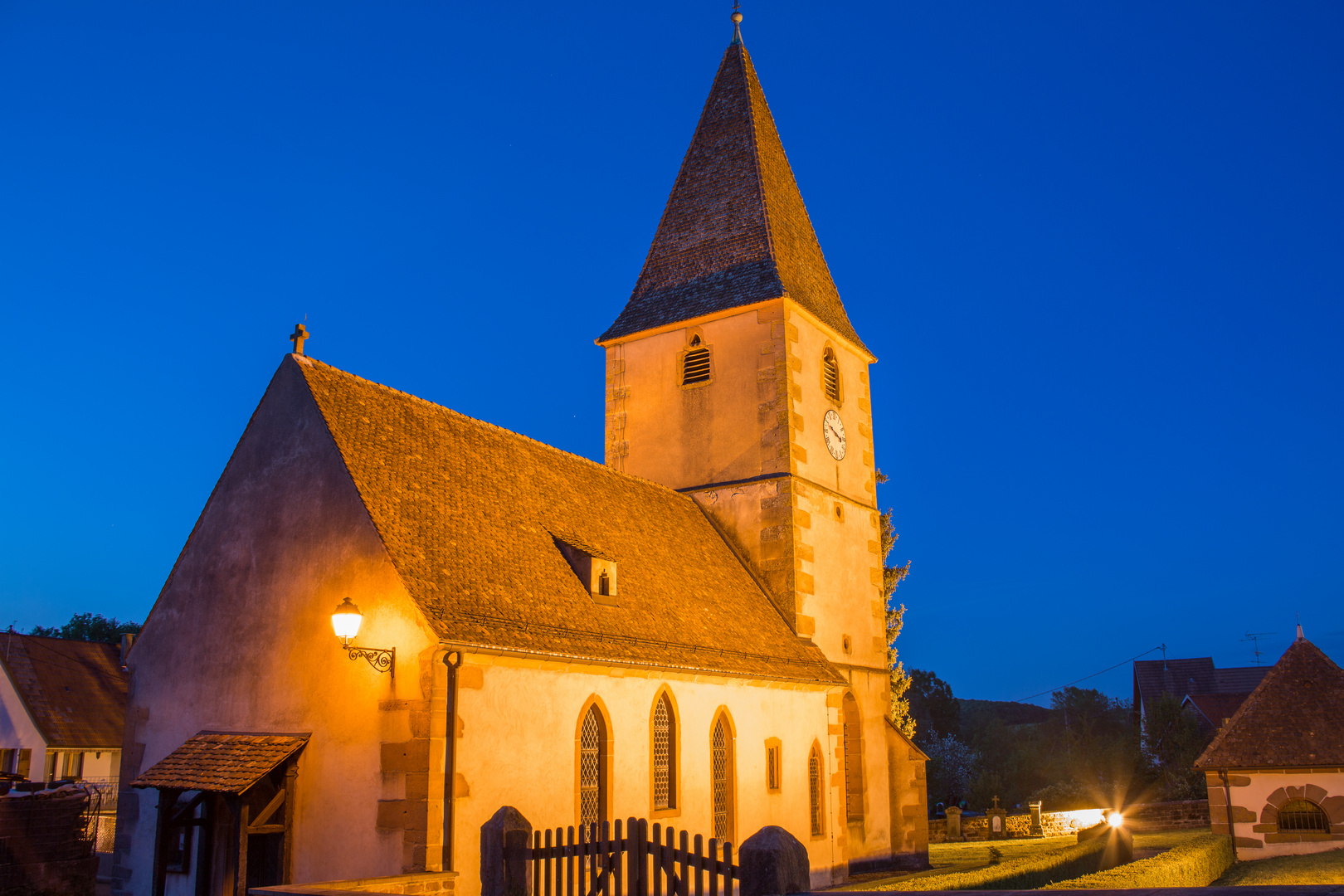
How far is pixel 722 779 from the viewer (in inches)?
773

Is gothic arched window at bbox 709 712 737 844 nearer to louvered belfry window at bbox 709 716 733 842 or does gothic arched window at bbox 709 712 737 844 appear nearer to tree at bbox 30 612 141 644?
louvered belfry window at bbox 709 716 733 842

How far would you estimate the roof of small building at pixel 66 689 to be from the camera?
39.9 meters

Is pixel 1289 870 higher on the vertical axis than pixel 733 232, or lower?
lower

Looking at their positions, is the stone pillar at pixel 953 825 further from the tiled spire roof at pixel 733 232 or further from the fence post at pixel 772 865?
the fence post at pixel 772 865

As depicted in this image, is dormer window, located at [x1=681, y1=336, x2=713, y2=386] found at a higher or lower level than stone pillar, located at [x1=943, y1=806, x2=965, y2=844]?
higher

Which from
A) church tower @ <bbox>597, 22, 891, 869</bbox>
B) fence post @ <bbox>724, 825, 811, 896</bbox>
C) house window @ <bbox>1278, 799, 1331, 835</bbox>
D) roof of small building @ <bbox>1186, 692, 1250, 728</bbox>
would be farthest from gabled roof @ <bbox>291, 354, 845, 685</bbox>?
roof of small building @ <bbox>1186, 692, 1250, 728</bbox>

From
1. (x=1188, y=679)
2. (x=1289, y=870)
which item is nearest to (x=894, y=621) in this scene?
(x=1289, y=870)

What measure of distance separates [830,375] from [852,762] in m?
Answer: 9.81

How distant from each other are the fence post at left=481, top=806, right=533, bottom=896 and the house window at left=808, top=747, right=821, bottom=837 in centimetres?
1276

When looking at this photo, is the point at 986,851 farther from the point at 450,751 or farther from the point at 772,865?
the point at 772,865

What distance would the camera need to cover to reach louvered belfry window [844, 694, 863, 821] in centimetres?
2514

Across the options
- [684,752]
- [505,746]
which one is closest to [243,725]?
[505,746]

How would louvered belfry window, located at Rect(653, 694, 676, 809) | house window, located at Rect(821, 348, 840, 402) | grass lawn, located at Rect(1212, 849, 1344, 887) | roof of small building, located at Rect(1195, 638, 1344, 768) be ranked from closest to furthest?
louvered belfry window, located at Rect(653, 694, 676, 809), grass lawn, located at Rect(1212, 849, 1344, 887), roof of small building, located at Rect(1195, 638, 1344, 768), house window, located at Rect(821, 348, 840, 402)

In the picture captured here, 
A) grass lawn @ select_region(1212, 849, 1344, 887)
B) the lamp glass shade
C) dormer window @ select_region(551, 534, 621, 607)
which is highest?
dormer window @ select_region(551, 534, 621, 607)
